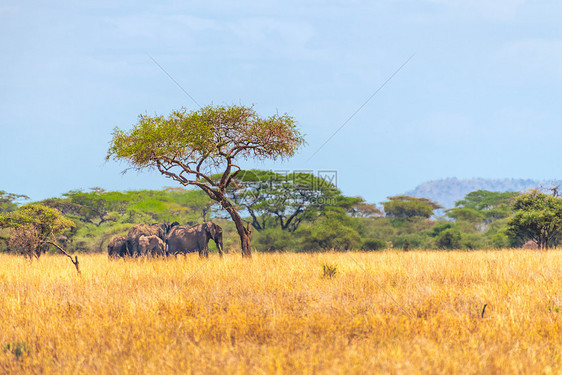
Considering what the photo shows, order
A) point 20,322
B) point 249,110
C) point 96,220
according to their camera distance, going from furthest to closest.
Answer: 1. point 96,220
2. point 249,110
3. point 20,322

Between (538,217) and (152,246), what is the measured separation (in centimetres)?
1978

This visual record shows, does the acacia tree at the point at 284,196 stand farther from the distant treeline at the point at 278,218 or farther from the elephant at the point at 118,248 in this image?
the elephant at the point at 118,248

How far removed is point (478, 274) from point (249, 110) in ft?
32.0

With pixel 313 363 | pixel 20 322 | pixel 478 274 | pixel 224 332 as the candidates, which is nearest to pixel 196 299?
pixel 224 332

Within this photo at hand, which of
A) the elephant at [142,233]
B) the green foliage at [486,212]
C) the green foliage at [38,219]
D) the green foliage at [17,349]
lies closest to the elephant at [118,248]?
the elephant at [142,233]

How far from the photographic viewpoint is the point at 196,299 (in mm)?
6996

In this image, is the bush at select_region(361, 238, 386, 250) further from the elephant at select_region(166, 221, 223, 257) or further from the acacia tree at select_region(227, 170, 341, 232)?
the elephant at select_region(166, 221, 223, 257)

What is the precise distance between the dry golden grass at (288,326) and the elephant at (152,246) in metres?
7.12

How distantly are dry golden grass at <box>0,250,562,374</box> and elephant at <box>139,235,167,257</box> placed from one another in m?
7.12

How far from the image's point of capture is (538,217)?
75.7ft

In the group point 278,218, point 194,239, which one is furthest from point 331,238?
point 194,239

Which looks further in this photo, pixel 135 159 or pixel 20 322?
pixel 135 159

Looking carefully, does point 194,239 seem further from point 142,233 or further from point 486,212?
point 486,212

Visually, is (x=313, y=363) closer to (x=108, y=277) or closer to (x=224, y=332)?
(x=224, y=332)
